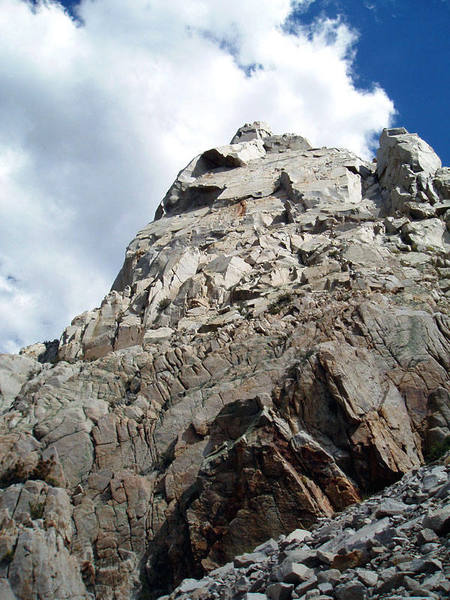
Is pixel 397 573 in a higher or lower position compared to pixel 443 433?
lower

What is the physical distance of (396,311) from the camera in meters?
22.1

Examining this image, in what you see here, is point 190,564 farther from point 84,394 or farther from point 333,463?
point 84,394

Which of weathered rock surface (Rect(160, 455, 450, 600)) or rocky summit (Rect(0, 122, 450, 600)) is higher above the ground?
rocky summit (Rect(0, 122, 450, 600))

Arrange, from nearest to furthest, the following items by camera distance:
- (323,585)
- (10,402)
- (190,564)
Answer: (323,585) → (190,564) → (10,402)

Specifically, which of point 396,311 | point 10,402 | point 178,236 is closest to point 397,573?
point 396,311

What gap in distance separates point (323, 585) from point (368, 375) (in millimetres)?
10793

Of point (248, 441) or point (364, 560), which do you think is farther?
point (248, 441)

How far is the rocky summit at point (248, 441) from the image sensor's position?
36.3 feet

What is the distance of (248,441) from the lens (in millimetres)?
16172

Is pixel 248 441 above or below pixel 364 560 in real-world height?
above

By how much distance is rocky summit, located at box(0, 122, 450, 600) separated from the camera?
11.1m

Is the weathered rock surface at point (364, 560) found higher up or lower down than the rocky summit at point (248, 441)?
lower down

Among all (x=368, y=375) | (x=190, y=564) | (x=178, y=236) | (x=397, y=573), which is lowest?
(x=397, y=573)

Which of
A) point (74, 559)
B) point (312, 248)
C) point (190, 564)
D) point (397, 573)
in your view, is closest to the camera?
point (397, 573)
